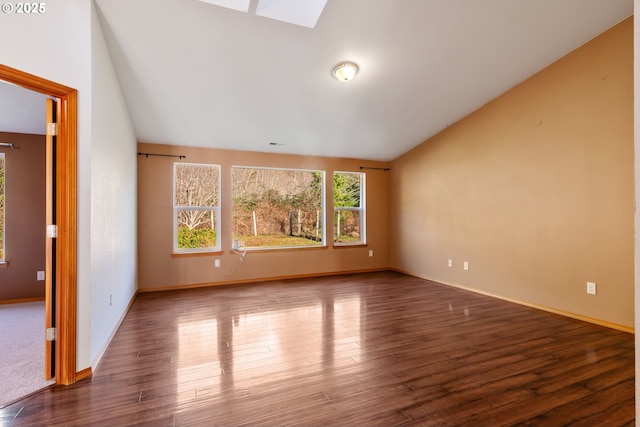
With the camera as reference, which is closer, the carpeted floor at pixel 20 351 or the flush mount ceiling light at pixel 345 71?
the carpeted floor at pixel 20 351

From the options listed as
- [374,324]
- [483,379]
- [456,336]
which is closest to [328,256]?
[374,324]

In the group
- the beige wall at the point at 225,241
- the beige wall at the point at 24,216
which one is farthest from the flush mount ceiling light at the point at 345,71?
the beige wall at the point at 24,216

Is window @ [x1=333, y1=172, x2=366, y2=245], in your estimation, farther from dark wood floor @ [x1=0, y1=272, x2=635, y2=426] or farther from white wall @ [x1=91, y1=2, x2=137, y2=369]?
white wall @ [x1=91, y1=2, x2=137, y2=369]

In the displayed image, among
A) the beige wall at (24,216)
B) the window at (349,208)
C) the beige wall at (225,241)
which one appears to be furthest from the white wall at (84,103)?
the window at (349,208)

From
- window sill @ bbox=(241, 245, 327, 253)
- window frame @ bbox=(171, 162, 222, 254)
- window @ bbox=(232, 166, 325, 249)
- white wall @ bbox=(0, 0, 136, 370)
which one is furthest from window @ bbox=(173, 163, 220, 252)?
white wall @ bbox=(0, 0, 136, 370)

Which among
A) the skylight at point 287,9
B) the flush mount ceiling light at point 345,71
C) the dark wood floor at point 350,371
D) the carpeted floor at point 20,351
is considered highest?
the skylight at point 287,9

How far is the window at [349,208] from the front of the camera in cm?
555

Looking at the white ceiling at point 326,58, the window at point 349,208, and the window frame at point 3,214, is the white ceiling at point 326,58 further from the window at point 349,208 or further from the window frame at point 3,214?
the window at point 349,208

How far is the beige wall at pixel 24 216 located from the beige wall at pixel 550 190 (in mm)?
5776

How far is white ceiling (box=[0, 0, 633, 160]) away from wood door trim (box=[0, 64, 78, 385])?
0.92m

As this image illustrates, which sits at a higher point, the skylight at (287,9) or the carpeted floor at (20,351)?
the skylight at (287,9)

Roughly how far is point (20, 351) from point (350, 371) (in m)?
2.70

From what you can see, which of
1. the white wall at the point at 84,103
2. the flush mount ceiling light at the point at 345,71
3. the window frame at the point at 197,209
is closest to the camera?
the white wall at the point at 84,103

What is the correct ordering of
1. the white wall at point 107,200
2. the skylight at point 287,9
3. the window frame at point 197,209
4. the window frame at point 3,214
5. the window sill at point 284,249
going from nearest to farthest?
the white wall at point 107,200 → the skylight at point 287,9 → the window frame at point 3,214 → the window frame at point 197,209 → the window sill at point 284,249
